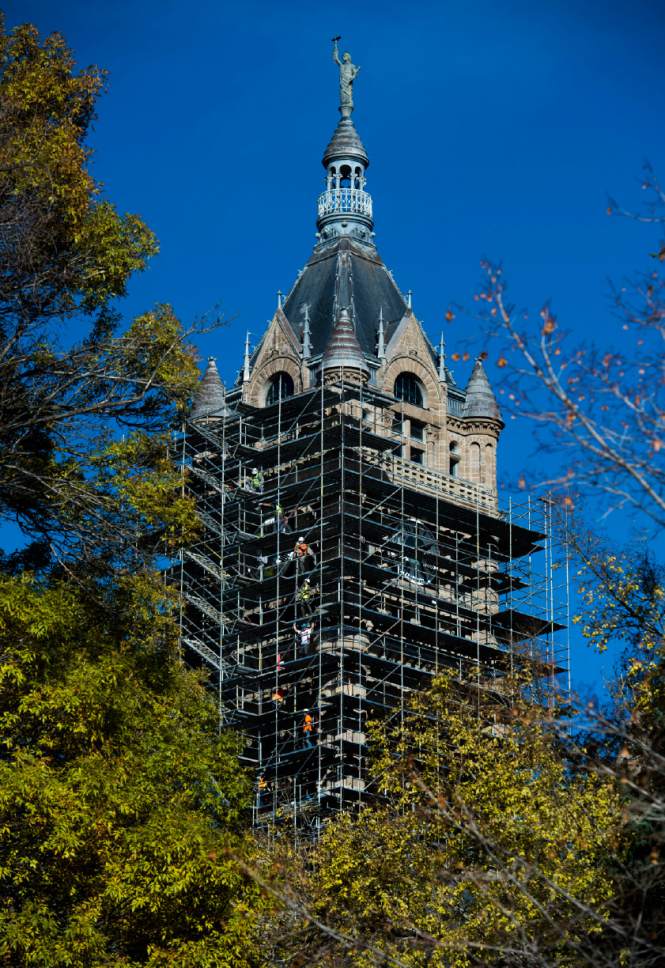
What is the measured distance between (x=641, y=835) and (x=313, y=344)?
53450 mm

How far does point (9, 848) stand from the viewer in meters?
27.9

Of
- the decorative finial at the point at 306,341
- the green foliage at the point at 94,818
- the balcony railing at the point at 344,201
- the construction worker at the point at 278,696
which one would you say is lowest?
the green foliage at the point at 94,818

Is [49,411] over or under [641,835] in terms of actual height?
over

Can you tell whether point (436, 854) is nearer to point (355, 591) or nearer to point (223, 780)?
point (223, 780)

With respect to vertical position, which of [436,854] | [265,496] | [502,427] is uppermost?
[502,427]

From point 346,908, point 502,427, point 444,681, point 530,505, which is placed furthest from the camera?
point 502,427

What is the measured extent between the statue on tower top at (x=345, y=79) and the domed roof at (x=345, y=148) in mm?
3331

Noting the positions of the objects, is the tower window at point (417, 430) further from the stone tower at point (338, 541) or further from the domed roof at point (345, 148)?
the domed roof at point (345, 148)

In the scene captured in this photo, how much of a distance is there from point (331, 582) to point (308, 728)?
5.90 meters

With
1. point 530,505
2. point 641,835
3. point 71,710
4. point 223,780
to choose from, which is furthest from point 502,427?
point 641,835

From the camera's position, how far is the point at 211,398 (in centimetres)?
7256

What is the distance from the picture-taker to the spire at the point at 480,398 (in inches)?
2889

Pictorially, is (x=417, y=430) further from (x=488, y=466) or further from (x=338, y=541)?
(x=338, y=541)

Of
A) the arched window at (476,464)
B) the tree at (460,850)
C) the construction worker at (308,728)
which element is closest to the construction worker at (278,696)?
the construction worker at (308,728)
